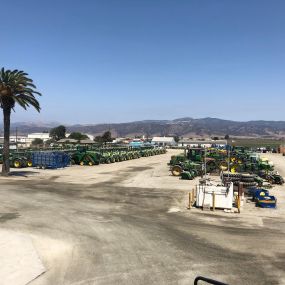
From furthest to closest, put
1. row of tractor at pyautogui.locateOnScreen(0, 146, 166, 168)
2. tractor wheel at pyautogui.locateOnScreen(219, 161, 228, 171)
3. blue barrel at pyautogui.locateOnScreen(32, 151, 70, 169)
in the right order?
row of tractor at pyautogui.locateOnScreen(0, 146, 166, 168), blue barrel at pyautogui.locateOnScreen(32, 151, 70, 169), tractor wheel at pyautogui.locateOnScreen(219, 161, 228, 171)

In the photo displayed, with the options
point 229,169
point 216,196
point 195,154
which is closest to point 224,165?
point 195,154

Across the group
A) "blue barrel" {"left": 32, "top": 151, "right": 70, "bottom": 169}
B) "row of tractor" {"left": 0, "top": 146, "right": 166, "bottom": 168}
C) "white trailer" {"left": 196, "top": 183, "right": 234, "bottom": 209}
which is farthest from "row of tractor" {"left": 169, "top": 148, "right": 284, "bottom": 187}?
"blue barrel" {"left": 32, "top": 151, "right": 70, "bottom": 169}

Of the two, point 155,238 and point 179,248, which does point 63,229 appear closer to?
point 155,238

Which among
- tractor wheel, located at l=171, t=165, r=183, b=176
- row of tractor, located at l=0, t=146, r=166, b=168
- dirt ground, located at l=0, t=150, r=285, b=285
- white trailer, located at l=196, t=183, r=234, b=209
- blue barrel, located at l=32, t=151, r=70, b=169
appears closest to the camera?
dirt ground, located at l=0, t=150, r=285, b=285

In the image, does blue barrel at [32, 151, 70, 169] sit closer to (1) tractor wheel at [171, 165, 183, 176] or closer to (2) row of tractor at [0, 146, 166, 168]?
(2) row of tractor at [0, 146, 166, 168]

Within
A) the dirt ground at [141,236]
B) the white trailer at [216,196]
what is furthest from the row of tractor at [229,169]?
the white trailer at [216,196]

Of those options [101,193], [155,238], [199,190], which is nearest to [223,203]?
[199,190]

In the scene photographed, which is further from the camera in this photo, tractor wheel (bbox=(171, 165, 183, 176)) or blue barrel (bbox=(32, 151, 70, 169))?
blue barrel (bbox=(32, 151, 70, 169))

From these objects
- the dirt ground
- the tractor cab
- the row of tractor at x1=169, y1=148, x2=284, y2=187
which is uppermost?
the tractor cab
